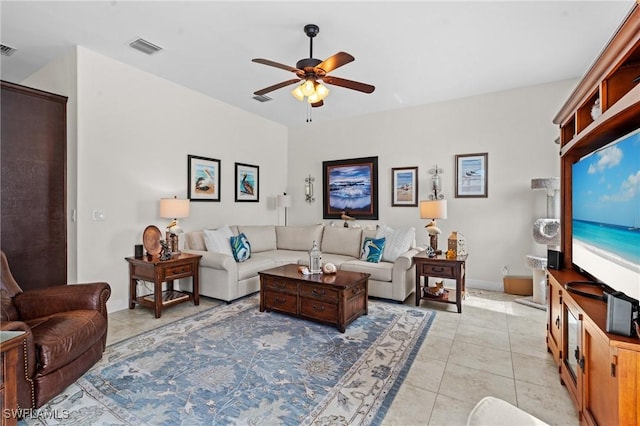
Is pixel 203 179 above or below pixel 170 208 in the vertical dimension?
above

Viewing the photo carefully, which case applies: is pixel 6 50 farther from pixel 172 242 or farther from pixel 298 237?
pixel 298 237

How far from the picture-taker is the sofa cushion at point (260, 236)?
499 centimetres

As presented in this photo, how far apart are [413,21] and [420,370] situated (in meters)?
2.92

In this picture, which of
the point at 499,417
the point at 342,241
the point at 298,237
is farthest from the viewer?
the point at 298,237

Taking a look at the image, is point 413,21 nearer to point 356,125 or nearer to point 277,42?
point 277,42

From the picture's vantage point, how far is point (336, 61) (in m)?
2.56

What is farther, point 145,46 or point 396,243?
point 396,243

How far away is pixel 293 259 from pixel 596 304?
358 centimetres

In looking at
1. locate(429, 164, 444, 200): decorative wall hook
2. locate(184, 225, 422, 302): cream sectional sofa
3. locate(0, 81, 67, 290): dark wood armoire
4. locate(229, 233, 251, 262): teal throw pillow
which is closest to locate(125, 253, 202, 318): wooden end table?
locate(184, 225, 422, 302): cream sectional sofa

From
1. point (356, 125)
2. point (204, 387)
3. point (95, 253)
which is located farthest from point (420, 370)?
point (356, 125)

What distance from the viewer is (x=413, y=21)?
278 cm

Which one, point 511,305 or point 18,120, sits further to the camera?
point 511,305

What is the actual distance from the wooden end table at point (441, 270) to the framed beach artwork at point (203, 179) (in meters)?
3.14

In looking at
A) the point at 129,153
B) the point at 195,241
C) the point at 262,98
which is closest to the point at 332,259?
the point at 195,241
